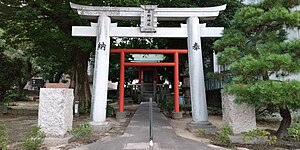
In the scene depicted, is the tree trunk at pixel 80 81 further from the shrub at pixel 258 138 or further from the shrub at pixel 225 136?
the shrub at pixel 258 138

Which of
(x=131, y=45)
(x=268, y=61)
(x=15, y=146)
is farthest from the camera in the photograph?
(x=131, y=45)

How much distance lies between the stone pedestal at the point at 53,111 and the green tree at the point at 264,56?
4.49 m

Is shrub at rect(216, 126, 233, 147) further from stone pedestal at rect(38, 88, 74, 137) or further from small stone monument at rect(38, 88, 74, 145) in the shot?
stone pedestal at rect(38, 88, 74, 137)

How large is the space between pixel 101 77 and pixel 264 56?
5.43 m

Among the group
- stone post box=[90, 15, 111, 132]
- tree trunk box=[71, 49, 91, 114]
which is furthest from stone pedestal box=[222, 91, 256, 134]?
tree trunk box=[71, 49, 91, 114]

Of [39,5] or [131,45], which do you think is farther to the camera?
[131,45]

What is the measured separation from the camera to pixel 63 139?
600 centimetres

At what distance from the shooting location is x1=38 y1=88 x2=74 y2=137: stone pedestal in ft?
20.0

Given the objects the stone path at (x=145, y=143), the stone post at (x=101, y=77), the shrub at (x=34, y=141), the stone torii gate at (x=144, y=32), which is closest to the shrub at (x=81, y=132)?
the stone path at (x=145, y=143)

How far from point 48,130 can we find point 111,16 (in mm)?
4790

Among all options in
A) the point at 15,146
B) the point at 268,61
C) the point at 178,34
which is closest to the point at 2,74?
the point at 15,146

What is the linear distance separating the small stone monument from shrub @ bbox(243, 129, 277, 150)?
186 inches

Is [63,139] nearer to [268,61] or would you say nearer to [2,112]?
[268,61]

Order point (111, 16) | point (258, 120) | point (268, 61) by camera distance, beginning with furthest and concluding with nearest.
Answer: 1. point (258, 120)
2. point (111, 16)
3. point (268, 61)
